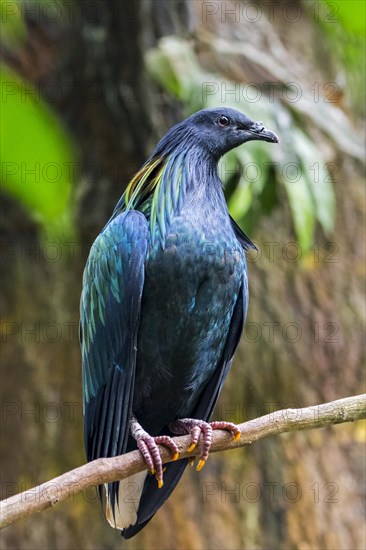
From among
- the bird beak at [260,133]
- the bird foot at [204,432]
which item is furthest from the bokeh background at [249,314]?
the bird foot at [204,432]

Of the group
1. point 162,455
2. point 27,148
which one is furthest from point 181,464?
point 27,148

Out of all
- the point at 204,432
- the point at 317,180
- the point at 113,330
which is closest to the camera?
the point at 204,432

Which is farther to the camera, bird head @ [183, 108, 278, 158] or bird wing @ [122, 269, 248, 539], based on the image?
bird head @ [183, 108, 278, 158]

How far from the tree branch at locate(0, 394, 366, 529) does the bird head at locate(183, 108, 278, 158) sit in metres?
1.37

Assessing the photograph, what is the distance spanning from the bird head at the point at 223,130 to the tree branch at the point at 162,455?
1.37 metres

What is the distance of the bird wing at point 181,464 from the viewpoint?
3.53 m

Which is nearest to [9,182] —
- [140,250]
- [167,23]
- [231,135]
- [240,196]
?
[140,250]

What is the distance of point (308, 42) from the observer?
6008mm

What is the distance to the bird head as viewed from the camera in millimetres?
3711

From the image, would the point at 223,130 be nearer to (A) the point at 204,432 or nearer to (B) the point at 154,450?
A: (A) the point at 204,432

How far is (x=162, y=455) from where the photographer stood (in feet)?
10.2

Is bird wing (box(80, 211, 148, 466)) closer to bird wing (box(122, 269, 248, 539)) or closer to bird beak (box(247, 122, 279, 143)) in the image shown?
bird wing (box(122, 269, 248, 539))

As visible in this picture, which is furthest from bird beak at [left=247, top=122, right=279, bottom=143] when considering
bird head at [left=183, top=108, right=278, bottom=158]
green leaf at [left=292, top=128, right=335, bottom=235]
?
green leaf at [left=292, top=128, right=335, bottom=235]

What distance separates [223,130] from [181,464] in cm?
155
